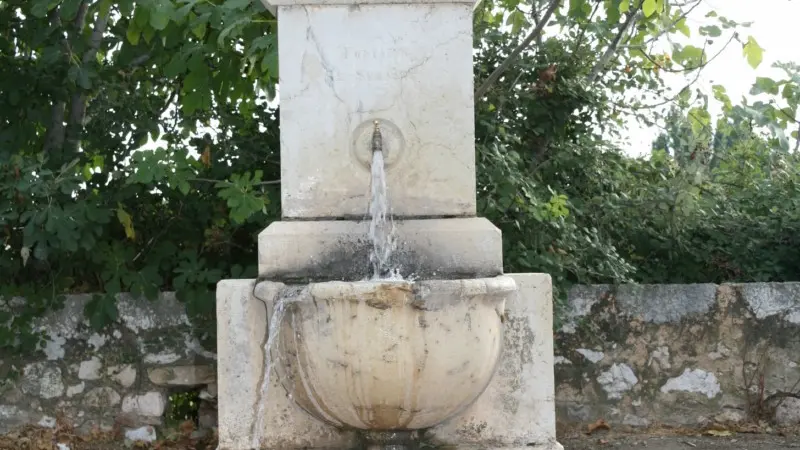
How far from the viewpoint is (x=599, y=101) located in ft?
16.7

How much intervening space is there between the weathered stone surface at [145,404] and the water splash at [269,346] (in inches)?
62.2

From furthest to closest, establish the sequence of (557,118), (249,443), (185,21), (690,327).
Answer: (557,118) → (690,327) → (185,21) → (249,443)

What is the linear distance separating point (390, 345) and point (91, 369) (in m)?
2.22

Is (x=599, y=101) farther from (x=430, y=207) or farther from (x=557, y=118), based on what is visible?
(x=430, y=207)

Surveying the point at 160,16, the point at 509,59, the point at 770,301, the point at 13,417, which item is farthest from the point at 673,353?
the point at 13,417

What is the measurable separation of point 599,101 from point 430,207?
2.26m

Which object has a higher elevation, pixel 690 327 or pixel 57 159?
pixel 57 159

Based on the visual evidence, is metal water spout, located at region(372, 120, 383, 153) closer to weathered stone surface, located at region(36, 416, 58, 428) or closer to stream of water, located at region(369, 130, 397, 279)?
stream of water, located at region(369, 130, 397, 279)

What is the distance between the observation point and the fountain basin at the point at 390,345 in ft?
8.68

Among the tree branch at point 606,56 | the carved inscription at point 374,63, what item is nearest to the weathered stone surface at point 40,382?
the carved inscription at point 374,63

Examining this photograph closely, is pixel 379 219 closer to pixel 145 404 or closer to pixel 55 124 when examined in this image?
pixel 145 404

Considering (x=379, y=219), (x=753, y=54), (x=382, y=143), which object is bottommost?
(x=379, y=219)

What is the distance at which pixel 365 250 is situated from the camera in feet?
9.82

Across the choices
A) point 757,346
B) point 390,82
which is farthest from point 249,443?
point 757,346
